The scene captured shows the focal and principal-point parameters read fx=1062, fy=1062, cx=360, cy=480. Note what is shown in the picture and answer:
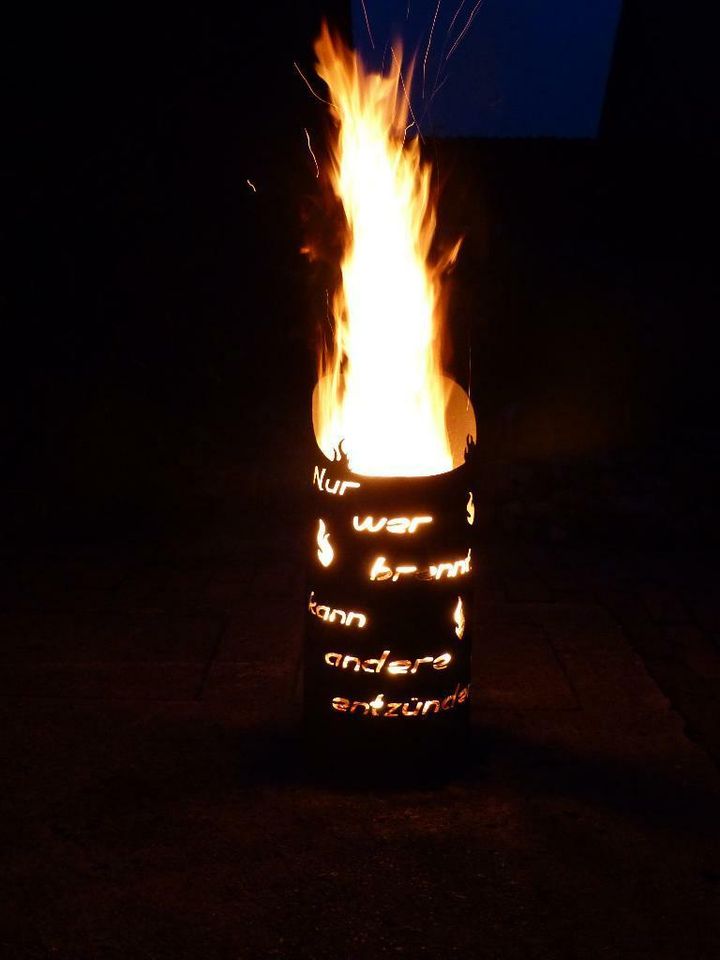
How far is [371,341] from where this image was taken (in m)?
3.81

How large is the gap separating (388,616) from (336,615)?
0.18m

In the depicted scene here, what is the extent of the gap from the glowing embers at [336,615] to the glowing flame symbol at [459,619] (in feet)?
1.05

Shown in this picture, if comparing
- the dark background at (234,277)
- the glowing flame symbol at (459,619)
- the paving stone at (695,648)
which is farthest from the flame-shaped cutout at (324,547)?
the dark background at (234,277)

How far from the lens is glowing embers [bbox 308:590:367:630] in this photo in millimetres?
3477

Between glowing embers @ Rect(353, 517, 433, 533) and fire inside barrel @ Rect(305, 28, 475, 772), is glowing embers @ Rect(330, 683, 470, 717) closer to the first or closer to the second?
fire inside barrel @ Rect(305, 28, 475, 772)

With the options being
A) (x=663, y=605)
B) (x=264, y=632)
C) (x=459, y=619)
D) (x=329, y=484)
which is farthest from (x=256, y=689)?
(x=663, y=605)

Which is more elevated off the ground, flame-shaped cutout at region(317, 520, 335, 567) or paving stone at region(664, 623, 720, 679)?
flame-shaped cutout at region(317, 520, 335, 567)

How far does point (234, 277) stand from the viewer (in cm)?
828

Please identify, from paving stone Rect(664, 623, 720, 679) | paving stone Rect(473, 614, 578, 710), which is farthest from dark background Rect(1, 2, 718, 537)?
paving stone Rect(473, 614, 578, 710)

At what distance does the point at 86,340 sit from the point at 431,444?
431 centimetres

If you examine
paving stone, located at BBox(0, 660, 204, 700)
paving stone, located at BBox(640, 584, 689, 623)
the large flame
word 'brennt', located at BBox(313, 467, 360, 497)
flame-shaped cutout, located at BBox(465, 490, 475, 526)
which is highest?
the large flame

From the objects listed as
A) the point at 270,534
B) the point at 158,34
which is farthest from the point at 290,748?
the point at 158,34

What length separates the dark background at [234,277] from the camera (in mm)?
6984

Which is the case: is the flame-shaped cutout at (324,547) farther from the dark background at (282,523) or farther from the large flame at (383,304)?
the dark background at (282,523)
